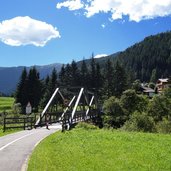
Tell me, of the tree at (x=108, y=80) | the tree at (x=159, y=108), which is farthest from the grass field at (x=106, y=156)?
the tree at (x=108, y=80)

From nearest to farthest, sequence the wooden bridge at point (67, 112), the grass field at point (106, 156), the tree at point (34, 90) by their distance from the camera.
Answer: the grass field at point (106, 156) < the wooden bridge at point (67, 112) < the tree at point (34, 90)

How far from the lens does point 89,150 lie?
17766 mm

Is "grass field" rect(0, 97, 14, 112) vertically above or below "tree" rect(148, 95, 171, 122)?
below

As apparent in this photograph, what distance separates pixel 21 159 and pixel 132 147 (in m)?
5.29

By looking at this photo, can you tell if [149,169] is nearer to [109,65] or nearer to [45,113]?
[45,113]

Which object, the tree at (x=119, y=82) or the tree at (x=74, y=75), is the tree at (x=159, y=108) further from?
the tree at (x=74, y=75)

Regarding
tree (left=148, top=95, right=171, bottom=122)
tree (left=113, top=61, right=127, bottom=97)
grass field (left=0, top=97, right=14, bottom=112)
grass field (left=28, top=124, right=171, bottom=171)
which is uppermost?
tree (left=113, top=61, right=127, bottom=97)

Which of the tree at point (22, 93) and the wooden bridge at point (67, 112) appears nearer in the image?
the wooden bridge at point (67, 112)

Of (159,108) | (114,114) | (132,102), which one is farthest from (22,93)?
(159,108)

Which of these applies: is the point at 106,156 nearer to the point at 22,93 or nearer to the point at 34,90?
the point at 22,93

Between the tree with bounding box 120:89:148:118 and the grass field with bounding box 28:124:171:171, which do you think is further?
the tree with bounding box 120:89:148:118

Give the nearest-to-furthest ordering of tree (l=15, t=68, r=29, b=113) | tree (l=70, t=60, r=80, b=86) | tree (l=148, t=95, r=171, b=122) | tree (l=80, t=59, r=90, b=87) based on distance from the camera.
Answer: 1. tree (l=148, t=95, r=171, b=122)
2. tree (l=15, t=68, r=29, b=113)
3. tree (l=70, t=60, r=80, b=86)
4. tree (l=80, t=59, r=90, b=87)

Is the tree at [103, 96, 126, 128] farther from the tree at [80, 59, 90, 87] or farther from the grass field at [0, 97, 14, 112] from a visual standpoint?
the tree at [80, 59, 90, 87]

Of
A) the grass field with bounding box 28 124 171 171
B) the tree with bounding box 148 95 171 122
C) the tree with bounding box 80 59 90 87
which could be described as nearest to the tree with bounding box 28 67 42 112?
the tree with bounding box 80 59 90 87
